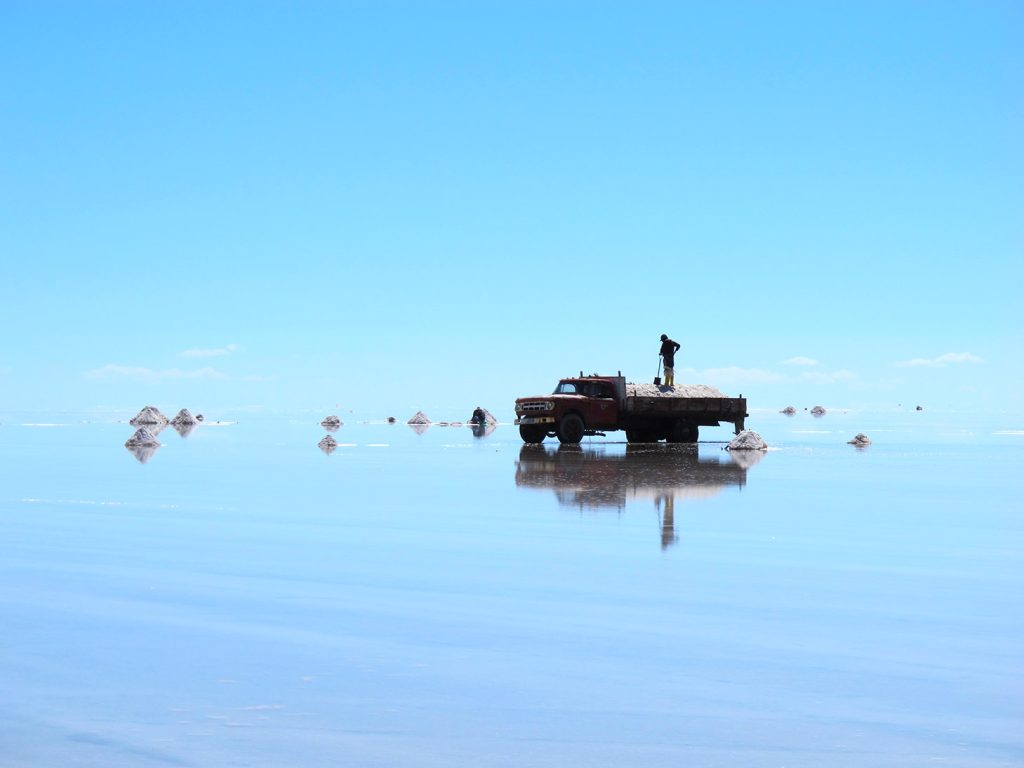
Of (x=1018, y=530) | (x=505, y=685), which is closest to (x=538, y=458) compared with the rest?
(x=1018, y=530)

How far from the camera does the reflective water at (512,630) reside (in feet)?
18.1

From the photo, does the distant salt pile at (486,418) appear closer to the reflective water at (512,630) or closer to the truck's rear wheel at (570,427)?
the truck's rear wheel at (570,427)

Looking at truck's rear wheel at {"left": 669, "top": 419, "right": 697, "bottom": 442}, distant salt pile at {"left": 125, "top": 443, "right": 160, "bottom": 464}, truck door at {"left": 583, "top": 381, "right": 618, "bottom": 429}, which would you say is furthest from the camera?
truck's rear wheel at {"left": 669, "top": 419, "right": 697, "bottom": 442}

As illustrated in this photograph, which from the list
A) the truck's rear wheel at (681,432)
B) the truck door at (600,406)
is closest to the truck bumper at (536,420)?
the truck door at (600,406)

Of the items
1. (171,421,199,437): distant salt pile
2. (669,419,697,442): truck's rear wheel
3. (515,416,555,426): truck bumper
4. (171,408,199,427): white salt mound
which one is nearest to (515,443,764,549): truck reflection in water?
(515,416,555,426): truck bumper

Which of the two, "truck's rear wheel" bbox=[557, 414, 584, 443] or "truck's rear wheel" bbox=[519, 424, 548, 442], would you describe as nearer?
"truck's rear wheel" bbox=[557, 414, 584, 443]

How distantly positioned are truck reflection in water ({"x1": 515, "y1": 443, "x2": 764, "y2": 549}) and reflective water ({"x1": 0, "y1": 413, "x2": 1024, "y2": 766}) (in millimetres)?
331

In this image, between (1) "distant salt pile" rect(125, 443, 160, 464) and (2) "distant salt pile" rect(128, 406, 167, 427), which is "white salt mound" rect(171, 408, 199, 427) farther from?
(1) "distant salt pile" rect(125, 443, 160, 464)

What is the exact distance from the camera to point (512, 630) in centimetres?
797

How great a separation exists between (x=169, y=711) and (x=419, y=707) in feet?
4.34

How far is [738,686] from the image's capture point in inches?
254

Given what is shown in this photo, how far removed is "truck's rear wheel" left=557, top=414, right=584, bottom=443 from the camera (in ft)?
121

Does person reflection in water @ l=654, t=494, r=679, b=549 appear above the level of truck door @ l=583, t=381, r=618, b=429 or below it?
below

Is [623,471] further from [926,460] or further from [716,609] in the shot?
[716,609]
